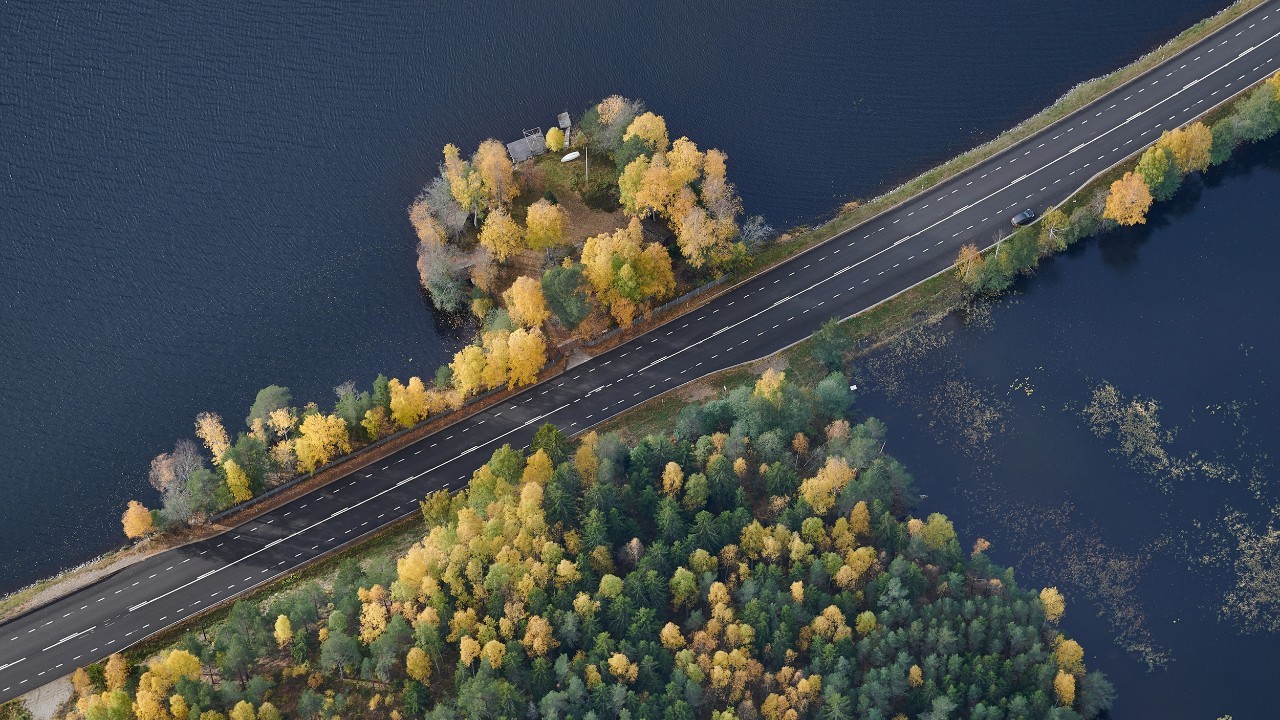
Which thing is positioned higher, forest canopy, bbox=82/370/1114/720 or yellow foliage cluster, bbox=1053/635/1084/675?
forest canopy, bbox=82/370/1114/720

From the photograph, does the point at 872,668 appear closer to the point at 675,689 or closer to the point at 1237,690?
the point at 675,689

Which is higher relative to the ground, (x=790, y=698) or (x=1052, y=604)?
(x=790, y=698)

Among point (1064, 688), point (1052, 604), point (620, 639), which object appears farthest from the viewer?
point (1052, 604)

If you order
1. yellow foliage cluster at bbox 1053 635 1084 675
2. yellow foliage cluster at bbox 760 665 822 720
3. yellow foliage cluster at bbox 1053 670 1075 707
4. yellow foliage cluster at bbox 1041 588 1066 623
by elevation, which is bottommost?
yellow foliage cluster at bbox 1053 670 1075 707

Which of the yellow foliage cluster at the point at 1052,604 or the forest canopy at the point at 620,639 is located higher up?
the forest canopy at the point at 620,639

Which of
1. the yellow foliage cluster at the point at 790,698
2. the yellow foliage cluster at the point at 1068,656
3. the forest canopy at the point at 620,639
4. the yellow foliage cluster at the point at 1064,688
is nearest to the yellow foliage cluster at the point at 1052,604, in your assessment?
the forest canopy at the point at 620,639

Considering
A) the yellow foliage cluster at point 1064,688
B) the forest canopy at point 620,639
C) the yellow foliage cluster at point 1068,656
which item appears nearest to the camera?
the forest canopy at point 620,639

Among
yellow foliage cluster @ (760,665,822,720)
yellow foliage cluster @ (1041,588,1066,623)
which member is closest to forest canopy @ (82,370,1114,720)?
yellow foliage cluster @ (760,665,822,720)

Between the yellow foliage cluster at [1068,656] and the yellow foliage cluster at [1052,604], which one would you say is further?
the yellow foliage cluster at [1052,604]

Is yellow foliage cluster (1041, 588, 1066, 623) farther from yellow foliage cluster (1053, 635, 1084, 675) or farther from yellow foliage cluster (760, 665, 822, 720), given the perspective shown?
yellow foliage cluster (760, 665, 822, 720)

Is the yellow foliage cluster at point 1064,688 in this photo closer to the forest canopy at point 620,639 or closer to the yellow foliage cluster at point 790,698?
the forest canopy at point 620,639

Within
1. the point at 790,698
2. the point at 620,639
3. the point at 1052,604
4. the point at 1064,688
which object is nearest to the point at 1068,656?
the point at 1064,688

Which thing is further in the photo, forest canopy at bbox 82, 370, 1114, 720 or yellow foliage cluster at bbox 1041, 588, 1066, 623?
yellow foliage cluster at bbox 1041, 588, 1066, 623

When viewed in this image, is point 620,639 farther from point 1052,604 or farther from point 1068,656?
point 1068,656
